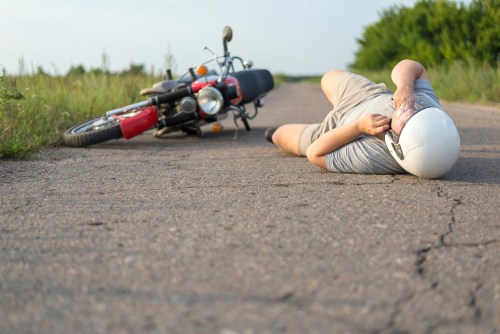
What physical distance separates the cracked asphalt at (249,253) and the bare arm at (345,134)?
148 mm

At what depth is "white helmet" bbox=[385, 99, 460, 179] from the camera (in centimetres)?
396

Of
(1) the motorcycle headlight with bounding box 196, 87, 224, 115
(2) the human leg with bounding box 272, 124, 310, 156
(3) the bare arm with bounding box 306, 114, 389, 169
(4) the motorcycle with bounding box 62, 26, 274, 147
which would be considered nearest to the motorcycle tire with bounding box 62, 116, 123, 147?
(4) the motorcycle with bounding box 62, 26, 274, 147

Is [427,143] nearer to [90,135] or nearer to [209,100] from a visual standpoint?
[209,100]

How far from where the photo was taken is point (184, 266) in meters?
2.44

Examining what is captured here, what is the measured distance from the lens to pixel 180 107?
680cm

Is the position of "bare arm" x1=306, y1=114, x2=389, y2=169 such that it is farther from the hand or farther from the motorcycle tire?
the motorcycle tire

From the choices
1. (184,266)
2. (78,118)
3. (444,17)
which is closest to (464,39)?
(444,17)

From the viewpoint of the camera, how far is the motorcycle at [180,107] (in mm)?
6594

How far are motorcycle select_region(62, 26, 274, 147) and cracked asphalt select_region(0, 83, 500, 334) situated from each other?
1886 mm

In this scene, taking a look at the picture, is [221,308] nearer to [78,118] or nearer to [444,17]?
[78,118]

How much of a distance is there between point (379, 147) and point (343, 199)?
881 mm

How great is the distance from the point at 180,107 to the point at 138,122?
1.42ft

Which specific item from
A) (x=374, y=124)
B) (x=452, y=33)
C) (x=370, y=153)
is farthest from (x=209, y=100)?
(x=452, y=33)

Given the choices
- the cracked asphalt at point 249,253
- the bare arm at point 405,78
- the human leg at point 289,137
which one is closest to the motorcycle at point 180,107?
the human leg at point 289,137
